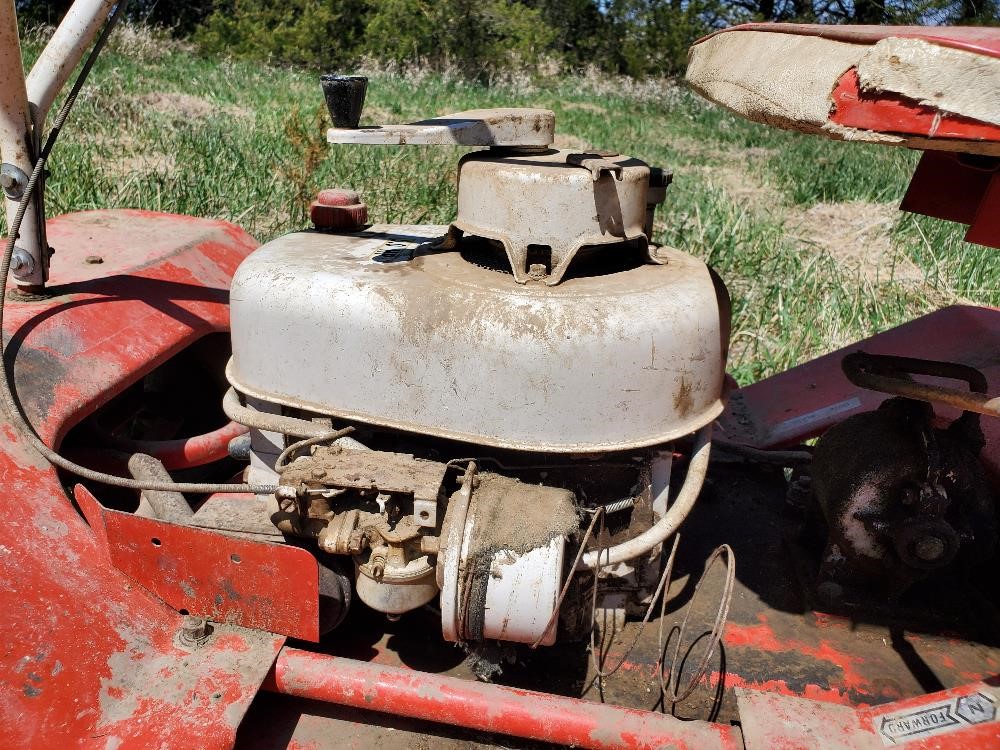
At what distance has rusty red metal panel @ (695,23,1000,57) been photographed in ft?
3.21

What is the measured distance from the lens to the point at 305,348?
1486 millimetres

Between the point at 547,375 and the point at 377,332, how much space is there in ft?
0.99

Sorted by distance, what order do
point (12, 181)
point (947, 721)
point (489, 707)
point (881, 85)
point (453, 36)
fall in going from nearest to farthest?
point (881, 85) < point (947, 721) < point (489, 707) < point (12, 181) < point (453, 36)

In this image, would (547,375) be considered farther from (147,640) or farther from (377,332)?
(147,640)

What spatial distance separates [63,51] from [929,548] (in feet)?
6.26

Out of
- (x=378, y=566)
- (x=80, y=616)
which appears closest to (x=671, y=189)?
(x=378, y=566)

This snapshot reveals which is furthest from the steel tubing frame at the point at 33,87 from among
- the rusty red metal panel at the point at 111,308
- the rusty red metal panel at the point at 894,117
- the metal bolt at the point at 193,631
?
the rusty red metal panel at the point at 894,117

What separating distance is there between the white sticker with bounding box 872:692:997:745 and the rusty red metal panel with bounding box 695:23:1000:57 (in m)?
0.89

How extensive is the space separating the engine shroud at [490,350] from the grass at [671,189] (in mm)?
2269

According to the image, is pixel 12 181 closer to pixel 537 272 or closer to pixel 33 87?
pixel 33 87

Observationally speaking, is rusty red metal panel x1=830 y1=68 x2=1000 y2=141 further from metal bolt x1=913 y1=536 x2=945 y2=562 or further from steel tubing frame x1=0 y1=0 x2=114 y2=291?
steel tubing frame x1=0 y1=0 x2=114 y2=291

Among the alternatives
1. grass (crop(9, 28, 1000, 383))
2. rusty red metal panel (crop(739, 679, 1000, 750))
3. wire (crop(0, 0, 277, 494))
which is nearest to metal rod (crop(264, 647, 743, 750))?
rusty red metal panel (crop(739, 679, 1000, 750))

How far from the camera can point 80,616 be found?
4.66 ft

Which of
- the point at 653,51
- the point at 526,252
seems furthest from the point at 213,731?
the point at 653,51
